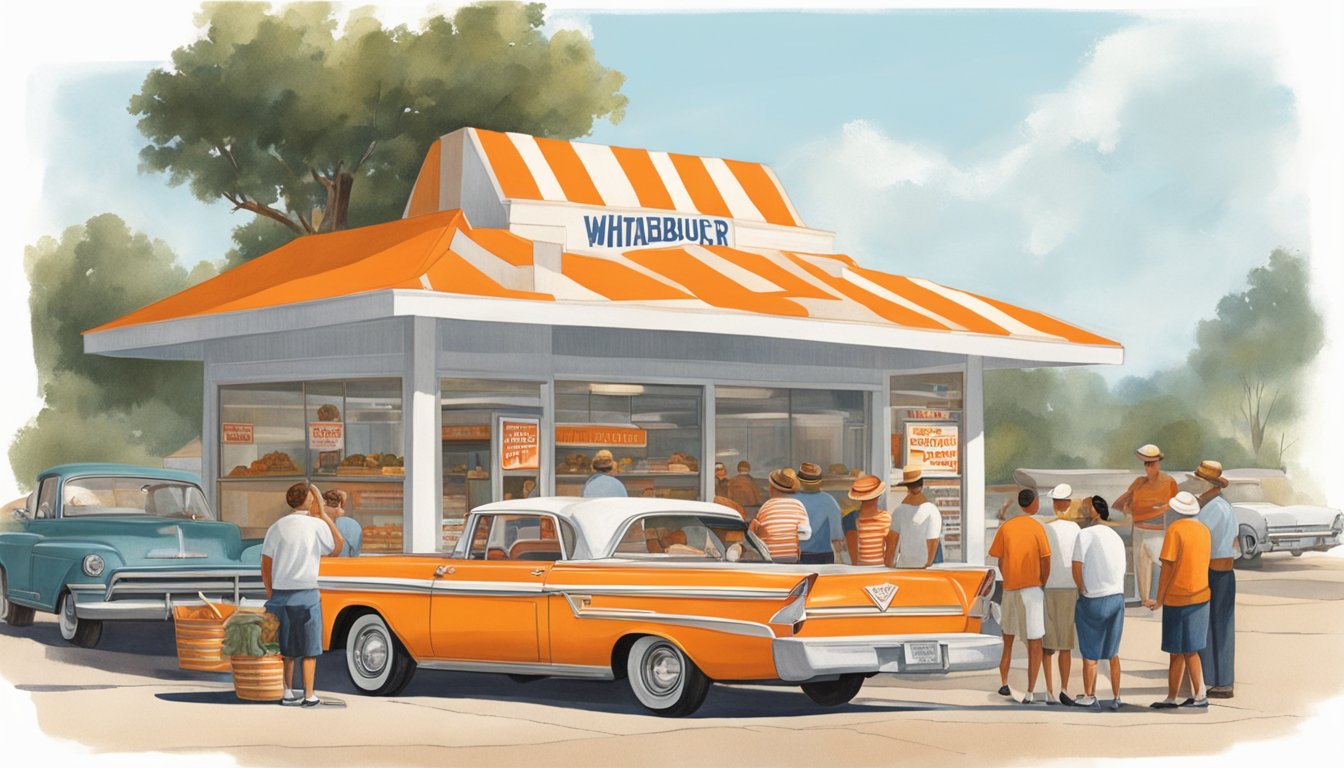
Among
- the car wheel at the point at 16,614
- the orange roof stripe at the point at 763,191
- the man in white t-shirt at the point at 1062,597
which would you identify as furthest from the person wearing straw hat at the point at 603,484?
the car wheel at the point at 16,614

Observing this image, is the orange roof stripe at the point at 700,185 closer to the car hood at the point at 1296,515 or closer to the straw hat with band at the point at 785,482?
the straw hat with band at the point at 785,482

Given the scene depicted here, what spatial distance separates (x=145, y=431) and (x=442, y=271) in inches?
1832

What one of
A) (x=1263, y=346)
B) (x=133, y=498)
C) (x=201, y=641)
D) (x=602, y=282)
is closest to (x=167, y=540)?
(x=133, y=498)

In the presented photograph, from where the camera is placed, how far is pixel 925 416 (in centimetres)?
2005

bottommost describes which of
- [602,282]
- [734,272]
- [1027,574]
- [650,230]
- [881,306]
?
[1027,574]

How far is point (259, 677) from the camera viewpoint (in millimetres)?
11758

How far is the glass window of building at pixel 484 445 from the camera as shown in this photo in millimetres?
16594

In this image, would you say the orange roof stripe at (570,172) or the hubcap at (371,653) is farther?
the orange roof stripe at (570,172)

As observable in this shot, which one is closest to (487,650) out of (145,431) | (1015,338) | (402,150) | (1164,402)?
(1015,338)

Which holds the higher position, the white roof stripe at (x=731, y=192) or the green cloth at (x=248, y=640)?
the white roof stripe at (x=731, y=192)

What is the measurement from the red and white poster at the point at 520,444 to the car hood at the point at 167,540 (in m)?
2.84

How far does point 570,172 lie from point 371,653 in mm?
8755

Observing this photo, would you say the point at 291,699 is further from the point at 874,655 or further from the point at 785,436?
the point at 785,436

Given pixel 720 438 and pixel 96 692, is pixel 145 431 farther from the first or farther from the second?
pixel 96 692
